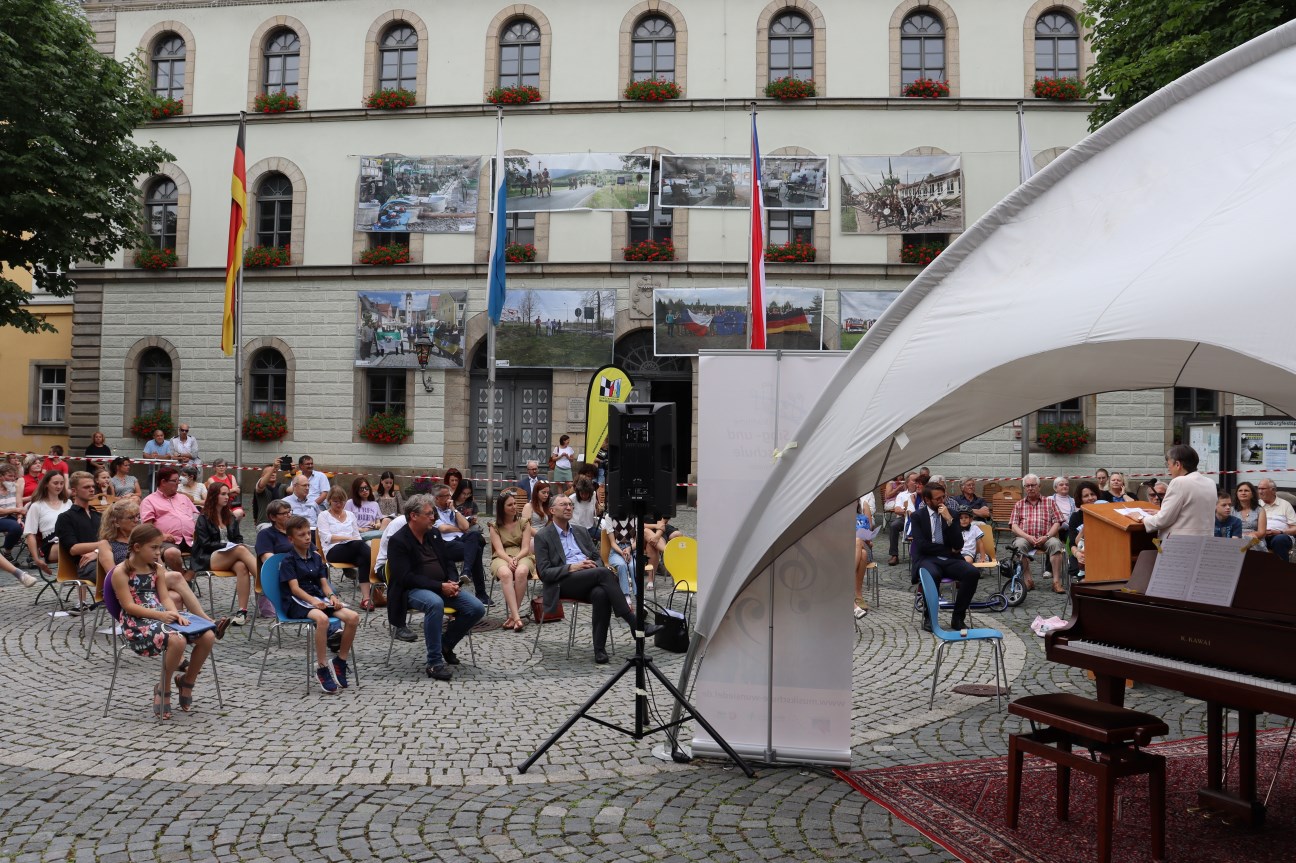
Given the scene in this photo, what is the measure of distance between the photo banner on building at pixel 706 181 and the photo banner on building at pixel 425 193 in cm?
467

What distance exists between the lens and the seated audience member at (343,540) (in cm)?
1118

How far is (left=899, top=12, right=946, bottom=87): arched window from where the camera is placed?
24516mm

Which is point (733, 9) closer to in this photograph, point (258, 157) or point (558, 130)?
point (558, 130)

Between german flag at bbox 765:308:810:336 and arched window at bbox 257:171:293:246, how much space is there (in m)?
12.2

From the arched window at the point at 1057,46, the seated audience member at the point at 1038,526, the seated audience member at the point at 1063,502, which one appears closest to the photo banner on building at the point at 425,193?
the arched window at the point at 1057,46

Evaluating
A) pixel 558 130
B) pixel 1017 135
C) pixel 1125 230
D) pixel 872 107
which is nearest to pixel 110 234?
pixel 558 130

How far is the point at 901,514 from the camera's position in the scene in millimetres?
15438

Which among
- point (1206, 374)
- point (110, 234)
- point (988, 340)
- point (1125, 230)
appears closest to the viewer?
point (1125, 230)

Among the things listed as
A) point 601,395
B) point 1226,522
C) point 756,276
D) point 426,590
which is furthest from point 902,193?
point 426,590

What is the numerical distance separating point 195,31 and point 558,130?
9860mm

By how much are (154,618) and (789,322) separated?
731 inches

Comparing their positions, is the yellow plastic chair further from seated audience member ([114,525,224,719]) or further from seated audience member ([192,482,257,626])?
seated audience member ([114,525,224,719])

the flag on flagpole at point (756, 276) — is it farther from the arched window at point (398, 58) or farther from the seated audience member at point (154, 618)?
the seated audience member at point (154, 618)

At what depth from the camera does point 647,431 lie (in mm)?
6383
